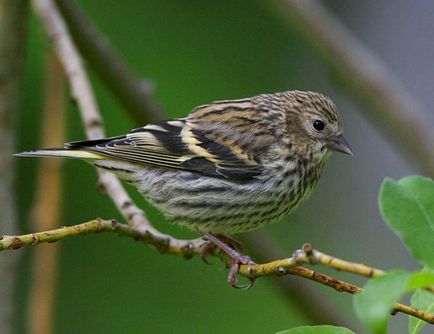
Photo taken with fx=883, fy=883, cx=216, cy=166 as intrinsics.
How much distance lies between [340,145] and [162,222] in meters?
1.68

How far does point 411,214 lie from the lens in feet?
6.10

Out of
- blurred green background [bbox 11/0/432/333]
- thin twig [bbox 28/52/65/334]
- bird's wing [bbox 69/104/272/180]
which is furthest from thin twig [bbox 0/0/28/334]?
blurred green background [bbox 11/0/432/333]

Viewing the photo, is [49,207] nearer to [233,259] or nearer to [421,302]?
[233,259]

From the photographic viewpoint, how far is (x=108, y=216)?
5.93 metres

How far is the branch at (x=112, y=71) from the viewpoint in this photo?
4.55 meters

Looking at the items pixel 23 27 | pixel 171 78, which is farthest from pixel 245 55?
pixel 23 27

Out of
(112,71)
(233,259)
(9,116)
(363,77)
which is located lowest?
(233,259)

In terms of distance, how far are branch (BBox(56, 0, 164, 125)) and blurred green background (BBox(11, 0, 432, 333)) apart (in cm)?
44

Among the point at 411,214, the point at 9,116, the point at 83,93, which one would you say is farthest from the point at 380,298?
the point at 83,93

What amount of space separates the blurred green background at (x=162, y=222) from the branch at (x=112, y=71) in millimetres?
441

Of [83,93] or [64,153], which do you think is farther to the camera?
[83,93]

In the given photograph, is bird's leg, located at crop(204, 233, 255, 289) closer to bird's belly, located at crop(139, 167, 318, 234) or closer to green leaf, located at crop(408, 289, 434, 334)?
bird's belly, located at crop(139, 167, 318, 234)

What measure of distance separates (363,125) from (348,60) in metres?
4.75

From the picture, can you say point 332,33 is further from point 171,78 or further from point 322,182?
point 322,182
